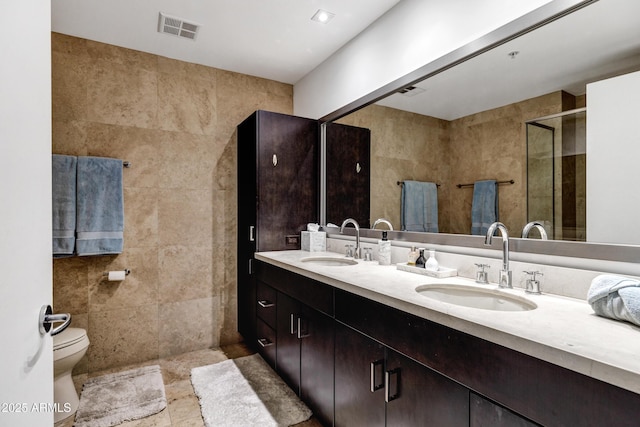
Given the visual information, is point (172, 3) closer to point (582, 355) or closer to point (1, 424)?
point (1, 424)

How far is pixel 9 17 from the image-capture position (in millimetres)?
654

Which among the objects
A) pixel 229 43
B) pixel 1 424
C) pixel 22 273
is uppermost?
pixel 229 43

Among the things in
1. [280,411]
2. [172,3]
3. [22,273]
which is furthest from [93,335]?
[172,3]

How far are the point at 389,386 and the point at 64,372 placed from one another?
1.96m

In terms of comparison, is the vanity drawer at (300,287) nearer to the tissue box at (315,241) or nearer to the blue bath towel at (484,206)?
the tissue box at (315,241)

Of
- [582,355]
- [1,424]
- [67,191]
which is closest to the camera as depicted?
[1,424]

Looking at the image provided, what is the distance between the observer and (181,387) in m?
2.20

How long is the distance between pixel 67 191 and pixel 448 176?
98.9 inches

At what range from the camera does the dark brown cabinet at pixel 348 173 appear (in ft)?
8.02

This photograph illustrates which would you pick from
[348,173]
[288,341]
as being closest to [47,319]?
[288,341]

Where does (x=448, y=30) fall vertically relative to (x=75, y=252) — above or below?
above

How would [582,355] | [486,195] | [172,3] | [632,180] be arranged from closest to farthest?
[582,355], [632,180], [486,195], [172,3]

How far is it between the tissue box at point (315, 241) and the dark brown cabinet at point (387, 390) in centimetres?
115

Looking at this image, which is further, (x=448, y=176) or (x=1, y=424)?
(x=448, y=176)
